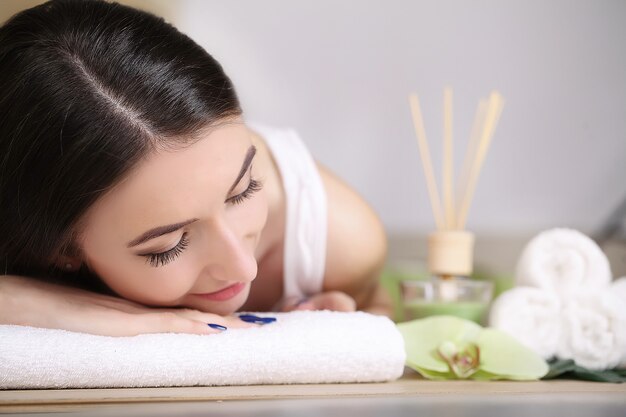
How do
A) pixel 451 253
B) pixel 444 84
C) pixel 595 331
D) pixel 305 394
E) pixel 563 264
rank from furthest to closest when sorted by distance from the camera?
pixel 444 84
pixel 451 253
pixel 563 264
pixel 595 331
pixel 305 394

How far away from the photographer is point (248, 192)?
3.14 feet

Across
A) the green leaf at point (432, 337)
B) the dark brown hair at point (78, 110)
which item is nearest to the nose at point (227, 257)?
the dark brown hair at point (78, 110)

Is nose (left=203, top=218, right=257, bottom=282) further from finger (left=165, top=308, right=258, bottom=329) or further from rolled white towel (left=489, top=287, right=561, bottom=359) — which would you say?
rolled white towel (left=489, top=287, right=561, bottom=359)

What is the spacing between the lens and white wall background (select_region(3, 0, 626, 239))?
1.61 meters

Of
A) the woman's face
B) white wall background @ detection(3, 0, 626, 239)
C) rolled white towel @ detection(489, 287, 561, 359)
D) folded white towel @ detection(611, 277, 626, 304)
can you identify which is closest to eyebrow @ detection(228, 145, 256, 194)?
the woman's face

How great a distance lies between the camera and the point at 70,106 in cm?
85

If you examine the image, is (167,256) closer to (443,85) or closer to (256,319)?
(256,319)

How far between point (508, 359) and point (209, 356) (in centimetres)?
37

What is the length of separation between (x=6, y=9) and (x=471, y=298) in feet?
2.91

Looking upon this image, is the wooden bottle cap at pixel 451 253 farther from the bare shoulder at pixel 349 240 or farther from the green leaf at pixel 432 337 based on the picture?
the green leaf at pixel 432 337

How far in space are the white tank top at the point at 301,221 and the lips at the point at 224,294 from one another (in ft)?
0.83

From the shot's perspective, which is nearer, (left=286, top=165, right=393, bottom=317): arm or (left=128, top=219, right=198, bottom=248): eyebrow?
(left=128, top=219, right=198, bottom=248): eyebrow

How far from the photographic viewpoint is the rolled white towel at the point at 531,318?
3.36 ft

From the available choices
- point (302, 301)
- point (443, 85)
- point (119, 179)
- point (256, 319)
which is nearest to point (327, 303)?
point (302, 301)
